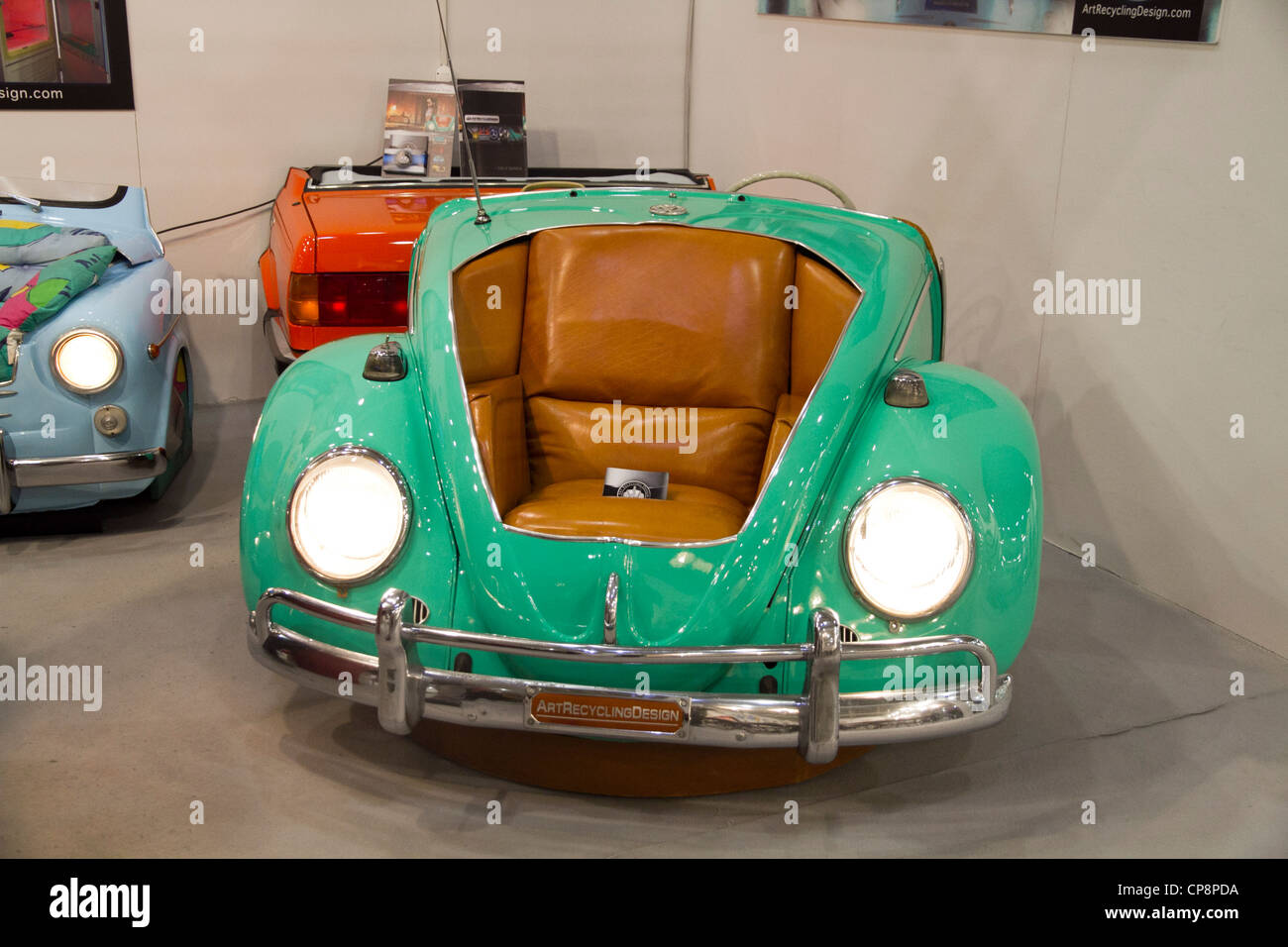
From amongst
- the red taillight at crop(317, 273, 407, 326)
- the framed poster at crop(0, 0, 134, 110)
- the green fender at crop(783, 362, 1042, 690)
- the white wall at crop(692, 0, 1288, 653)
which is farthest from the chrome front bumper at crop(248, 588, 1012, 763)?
the framed poster at crop(0, 0, 134, 110)

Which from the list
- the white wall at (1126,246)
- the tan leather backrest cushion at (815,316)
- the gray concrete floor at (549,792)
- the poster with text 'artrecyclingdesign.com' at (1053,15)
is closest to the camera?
the gray concrete floor at (549,792)

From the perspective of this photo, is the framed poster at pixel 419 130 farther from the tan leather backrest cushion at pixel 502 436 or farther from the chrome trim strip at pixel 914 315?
the chrome trim strip at pixel 914 315

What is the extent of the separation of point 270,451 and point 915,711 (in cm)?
132

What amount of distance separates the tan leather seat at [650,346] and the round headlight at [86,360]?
4.50ft

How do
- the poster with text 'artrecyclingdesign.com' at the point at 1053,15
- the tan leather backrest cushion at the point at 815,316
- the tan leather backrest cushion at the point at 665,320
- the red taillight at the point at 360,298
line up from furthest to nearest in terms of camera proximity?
1. the red taillight at the point at 360,298
2. the poster with text 'artrecyclingdesign.com' at the point at 1053,15
3. the tan leather backrest cushion at the point at 665,320
4. the tan leather backrest cushion at the point at 815,316

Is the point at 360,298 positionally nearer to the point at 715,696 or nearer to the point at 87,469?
the point at 87,469

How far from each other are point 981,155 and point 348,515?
279 cm

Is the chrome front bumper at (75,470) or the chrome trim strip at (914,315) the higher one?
the chrome trim strip at (914,315)

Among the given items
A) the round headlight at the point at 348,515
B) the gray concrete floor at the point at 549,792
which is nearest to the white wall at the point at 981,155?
the gray concrete floor at the point at 549,792

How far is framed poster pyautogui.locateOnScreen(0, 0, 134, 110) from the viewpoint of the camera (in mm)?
4641

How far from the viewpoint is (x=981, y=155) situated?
13.0 feet

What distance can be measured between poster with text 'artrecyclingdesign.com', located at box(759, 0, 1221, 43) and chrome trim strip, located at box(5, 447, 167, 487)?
3017mm

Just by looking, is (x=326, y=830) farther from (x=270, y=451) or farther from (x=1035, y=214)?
(x=1035, y=214)

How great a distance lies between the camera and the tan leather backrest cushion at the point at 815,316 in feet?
8.56
